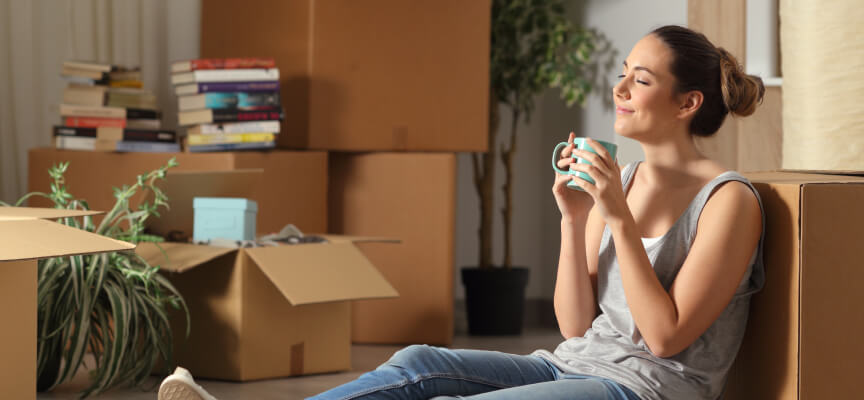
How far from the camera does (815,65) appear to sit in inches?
70.4

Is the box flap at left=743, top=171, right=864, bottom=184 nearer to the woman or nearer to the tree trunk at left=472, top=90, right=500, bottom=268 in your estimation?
the woman

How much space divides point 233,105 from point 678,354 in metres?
2.03

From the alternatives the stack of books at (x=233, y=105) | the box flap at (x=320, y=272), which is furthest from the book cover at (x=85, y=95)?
the box flap at (x=320, y=272)

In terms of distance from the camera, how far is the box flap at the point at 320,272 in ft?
7.04

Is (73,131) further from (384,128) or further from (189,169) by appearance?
(384,128)

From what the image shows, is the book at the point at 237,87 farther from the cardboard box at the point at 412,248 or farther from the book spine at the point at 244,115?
the cardboard box at the point at 412,248

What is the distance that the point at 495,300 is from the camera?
10.6 feet

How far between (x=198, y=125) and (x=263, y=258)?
82cm

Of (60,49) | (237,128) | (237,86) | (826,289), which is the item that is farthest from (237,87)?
(826,289)

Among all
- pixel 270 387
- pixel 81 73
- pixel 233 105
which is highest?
pixel 81 73

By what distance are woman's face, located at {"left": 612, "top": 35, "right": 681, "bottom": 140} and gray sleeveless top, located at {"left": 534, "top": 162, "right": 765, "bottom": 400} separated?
0.12 m

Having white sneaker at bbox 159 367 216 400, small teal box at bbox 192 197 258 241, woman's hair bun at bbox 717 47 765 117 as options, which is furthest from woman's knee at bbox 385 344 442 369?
small teal box at bbox 192 197 258 241

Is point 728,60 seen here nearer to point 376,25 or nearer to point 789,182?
point 789,182

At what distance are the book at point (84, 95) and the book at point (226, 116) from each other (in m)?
0.29
